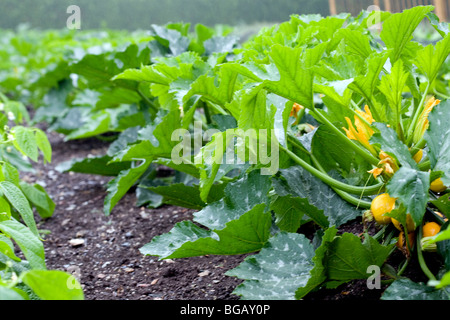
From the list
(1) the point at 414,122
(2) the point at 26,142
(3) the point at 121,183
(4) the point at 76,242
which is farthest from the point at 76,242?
(1) the point at 414,122

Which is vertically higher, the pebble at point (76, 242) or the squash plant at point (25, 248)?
the squash plant at point (25, 248)

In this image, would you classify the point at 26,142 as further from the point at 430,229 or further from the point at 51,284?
the point at 430,229

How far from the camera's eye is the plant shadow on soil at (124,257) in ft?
4.98

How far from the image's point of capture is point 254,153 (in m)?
1.36

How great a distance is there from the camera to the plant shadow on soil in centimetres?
152

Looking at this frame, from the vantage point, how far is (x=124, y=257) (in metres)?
1.84

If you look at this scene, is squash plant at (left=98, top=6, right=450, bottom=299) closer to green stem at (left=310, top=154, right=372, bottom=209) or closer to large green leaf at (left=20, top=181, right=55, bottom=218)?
green stem at (left=310, top=154, right=372, bottom=209)

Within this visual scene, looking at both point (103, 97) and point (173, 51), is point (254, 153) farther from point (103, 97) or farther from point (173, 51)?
point (103, 97)

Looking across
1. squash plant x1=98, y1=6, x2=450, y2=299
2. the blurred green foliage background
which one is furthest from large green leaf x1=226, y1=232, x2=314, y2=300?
the blurred green foliage background

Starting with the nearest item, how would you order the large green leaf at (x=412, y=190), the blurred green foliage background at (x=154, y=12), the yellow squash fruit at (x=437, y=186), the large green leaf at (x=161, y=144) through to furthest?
the large green leaf at (x=412, y=190)
the yellow squash fruit at (x=437, y=186)
the large green leaf at (x=161, y=144)
the blurred green foliage background at (x=154, y=12)

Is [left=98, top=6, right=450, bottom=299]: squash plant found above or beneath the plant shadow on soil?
above

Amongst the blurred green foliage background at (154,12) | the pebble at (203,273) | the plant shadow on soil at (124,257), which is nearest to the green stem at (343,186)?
the plant shadow on soil at (124,257)

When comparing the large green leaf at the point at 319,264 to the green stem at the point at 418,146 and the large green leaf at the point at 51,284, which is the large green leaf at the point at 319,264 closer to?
the green stem at the point at 418,146
